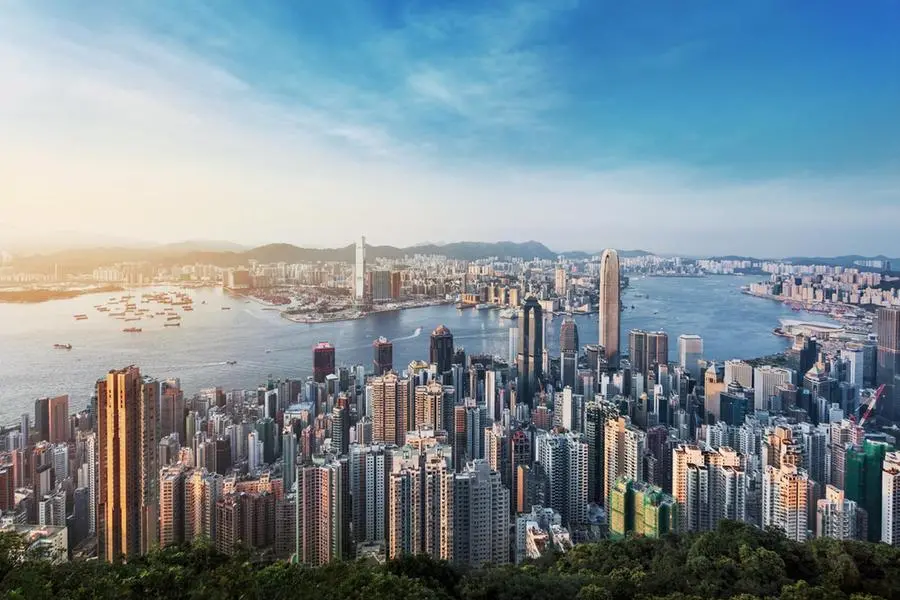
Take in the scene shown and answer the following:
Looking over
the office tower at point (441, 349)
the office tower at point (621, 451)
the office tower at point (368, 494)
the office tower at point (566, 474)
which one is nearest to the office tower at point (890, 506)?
the office tower at point (621, 451)

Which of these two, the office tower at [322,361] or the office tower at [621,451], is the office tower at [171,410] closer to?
the office tower at [322,361]

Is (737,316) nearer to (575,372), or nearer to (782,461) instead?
(575,372)

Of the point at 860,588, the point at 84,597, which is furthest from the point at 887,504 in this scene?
the point at 84,597

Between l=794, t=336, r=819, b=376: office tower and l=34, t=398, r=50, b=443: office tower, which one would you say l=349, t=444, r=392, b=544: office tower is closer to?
l=34, t=398, r=50, b=443: office tower

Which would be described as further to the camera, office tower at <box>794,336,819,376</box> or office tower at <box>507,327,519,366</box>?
office tower at <box>507,327,519,366</box>

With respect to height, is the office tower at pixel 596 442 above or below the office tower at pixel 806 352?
below

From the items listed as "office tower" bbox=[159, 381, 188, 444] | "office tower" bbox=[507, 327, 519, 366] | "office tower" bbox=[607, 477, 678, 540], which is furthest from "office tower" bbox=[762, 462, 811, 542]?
"office tower" bbox=[159, 381, 188, 444]
